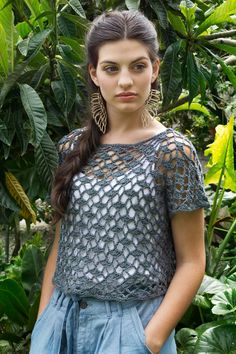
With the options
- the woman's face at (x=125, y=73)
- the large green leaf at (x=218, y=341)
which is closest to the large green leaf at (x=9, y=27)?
the woman's face at (x=125, y=73)

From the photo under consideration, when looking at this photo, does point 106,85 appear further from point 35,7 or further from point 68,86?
point 35,7

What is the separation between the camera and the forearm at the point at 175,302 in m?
1.36

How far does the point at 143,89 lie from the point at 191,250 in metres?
0.37

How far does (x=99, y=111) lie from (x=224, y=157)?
150cm

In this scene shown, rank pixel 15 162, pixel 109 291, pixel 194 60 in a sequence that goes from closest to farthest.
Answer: pixel 109 291
pixel 15 162
pixel 194 60

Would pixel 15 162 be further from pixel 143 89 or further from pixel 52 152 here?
pixel 143 89

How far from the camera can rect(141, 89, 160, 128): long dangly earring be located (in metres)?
1.48

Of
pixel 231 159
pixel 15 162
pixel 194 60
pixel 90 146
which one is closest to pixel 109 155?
pixel 90 146

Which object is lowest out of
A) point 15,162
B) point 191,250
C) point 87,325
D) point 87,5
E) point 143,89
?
point 87,325

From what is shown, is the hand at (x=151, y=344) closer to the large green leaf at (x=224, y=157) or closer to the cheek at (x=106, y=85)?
the cheek at (x=106, y=85)

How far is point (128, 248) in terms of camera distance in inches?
54.3

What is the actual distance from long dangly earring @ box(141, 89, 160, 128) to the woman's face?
5 centimetres

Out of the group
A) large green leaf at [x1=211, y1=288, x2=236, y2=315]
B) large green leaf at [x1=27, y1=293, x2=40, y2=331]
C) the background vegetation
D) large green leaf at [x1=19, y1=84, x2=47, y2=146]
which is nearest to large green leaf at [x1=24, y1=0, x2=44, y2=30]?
the background vegetation

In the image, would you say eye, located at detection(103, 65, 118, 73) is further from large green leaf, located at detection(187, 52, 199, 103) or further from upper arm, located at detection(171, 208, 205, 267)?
large green leaf, located at detection(187, 52, 199, 103)
